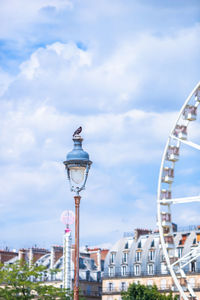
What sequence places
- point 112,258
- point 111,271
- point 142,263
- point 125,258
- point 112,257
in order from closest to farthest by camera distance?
point 142,263 < point 125,258 < point 111,271 < point 112,258 < point 112,257

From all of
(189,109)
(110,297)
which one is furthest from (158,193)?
(110,297)

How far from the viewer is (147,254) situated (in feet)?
314

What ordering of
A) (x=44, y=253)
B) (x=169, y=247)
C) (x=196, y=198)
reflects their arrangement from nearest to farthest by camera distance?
(x=196, y=198) < (x=169, y=247) < (x=44, y=253)

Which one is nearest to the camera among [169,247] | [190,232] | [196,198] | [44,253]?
[196,198]

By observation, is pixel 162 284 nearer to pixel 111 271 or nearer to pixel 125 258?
pixel 125 258

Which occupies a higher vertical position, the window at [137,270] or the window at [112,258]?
the window at [112,258]

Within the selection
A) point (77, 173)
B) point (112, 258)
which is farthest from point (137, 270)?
point (77, 173)

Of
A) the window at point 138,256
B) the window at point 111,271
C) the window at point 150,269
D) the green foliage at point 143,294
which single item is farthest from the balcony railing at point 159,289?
the green foliage at point 143,294

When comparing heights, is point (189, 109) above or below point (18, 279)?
above

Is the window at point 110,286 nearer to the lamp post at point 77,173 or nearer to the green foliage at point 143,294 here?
the green foliage at point 143,294

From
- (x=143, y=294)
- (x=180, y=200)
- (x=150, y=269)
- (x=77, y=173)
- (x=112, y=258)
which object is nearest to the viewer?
(x=77, y=173)

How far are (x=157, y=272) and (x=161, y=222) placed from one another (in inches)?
2278

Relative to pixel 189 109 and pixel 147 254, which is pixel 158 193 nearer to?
pixel 189 109

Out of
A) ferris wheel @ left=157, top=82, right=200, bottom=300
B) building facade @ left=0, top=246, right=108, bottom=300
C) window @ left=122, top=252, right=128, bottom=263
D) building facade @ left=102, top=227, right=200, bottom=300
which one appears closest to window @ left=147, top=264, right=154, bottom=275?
building facade @ left=102, top=227, right=200, bottom=300
